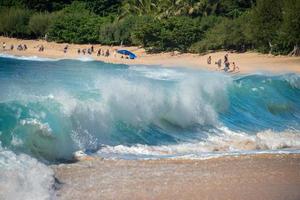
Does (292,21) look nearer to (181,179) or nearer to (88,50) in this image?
(88,50)

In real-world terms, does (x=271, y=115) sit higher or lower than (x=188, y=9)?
lower

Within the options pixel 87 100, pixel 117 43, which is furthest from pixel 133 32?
pixel 87 100

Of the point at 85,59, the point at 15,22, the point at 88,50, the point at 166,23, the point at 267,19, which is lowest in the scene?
the point at 85,59

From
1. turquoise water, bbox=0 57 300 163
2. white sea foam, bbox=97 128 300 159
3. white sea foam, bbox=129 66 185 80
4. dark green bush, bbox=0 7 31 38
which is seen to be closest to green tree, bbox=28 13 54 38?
dark green bush, bbox=0 7 31 38

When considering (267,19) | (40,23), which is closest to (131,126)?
(267,19)

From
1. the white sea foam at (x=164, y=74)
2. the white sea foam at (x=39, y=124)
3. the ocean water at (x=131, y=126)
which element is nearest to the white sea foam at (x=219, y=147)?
the ocean water at (x=131, y=126)

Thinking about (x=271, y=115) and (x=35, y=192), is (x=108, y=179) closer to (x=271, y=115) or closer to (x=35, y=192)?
(x=35, y=192)

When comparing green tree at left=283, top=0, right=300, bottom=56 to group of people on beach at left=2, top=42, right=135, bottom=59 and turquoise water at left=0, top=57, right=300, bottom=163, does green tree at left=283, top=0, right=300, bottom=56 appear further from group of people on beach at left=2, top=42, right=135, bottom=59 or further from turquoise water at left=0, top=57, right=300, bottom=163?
turquoise water at left=0, top=57, right=300, bottom=163
